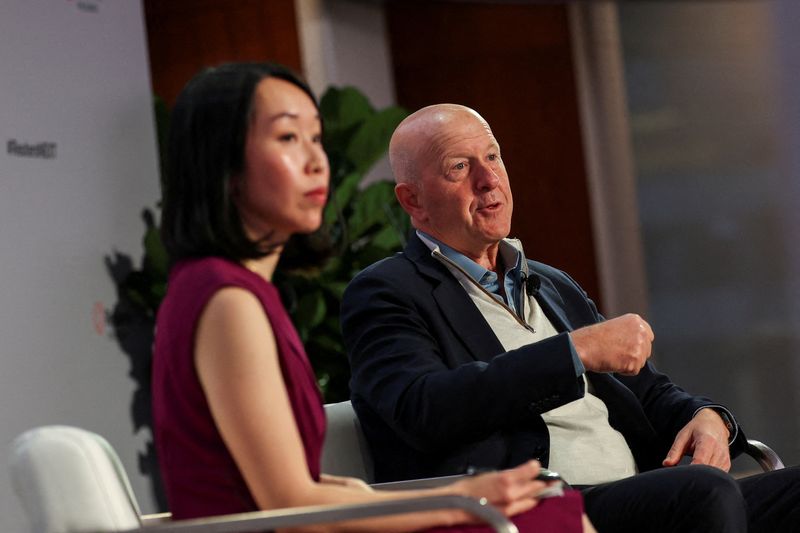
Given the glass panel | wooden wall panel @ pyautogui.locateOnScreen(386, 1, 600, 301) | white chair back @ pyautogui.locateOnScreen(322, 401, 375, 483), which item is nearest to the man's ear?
white chair back @ pyautogui.locateOnScreen(322, 401, 375, 483)

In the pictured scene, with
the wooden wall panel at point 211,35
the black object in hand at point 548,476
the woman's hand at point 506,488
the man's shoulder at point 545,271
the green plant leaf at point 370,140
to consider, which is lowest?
the black object in hand at point 548,476

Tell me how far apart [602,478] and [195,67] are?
4.55 m

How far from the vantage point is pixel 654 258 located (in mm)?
7824

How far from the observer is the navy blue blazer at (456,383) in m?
2.37

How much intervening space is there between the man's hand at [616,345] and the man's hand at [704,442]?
0.30m

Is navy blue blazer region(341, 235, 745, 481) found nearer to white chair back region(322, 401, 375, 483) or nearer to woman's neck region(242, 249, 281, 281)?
white chair back region(322, 401, 375, 483)

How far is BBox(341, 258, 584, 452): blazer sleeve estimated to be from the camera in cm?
236

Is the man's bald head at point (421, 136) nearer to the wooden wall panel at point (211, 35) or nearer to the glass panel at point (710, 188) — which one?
the wooden wall panel at point (211, 35)

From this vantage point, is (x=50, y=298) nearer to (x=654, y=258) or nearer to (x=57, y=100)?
(x=57, y=100)

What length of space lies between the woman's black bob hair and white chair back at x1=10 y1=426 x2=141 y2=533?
0.33 m

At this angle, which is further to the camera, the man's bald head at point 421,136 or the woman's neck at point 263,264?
the man's bald head at point 421,136

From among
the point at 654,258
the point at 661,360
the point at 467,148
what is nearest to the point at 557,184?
the point at 654,258

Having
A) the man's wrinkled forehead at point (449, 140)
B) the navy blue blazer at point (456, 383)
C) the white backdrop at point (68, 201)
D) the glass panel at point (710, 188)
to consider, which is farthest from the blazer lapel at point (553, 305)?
the glass panel at point (710, 188)

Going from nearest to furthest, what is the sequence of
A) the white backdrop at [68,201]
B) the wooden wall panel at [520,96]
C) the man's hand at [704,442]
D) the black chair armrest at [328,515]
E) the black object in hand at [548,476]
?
the black chair armrest at [328,515]
the black object in hand at [548,476]
the man's hand at [704,442]
the white backdrop at [68,201]
the wooden wall panel at [520,96]
